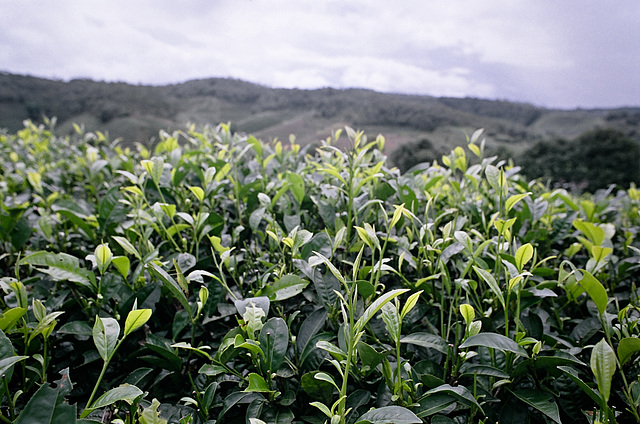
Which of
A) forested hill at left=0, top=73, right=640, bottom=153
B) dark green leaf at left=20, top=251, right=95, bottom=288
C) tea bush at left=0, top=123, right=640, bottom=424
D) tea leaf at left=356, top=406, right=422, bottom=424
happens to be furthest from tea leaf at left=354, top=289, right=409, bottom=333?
forested hill at left=0, top=73, right=640, bottom=153

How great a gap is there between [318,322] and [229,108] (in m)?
7.63

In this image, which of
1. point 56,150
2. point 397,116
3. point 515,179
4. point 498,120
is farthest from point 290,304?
point 498,120

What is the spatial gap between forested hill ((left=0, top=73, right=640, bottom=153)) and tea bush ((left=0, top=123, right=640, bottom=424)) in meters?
2.87

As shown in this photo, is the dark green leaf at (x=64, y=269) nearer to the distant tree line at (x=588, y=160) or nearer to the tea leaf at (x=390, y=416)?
the tea leaf at (x=390, y=416)

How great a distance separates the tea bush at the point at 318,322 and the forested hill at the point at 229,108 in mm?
2869

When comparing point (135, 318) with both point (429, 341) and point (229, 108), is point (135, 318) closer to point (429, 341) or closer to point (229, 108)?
point (429, 341)

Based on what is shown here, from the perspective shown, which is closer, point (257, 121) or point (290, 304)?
point (290, 304)

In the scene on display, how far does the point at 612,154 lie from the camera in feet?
51.2

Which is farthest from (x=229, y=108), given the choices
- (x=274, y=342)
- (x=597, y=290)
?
(x=597, y=290)

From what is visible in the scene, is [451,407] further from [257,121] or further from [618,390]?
[257,121]

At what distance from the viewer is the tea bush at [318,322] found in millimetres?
745

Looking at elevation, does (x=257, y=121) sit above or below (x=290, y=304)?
above

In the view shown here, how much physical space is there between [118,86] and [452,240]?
42.3 ft

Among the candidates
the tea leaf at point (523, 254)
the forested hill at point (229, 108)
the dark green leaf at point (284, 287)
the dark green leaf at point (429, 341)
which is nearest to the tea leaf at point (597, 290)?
the tea leaf at point (523, 254)
